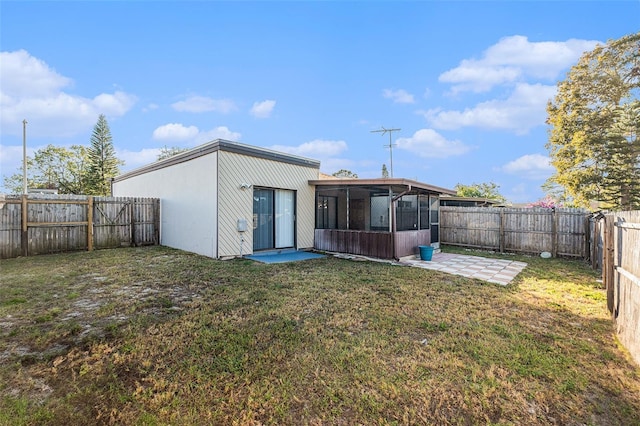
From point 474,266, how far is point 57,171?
3383cm

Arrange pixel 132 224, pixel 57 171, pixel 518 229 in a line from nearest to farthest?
pixel 518 229 → pixel 132 224 → pixel 57 171

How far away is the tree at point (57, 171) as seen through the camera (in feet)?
81.9

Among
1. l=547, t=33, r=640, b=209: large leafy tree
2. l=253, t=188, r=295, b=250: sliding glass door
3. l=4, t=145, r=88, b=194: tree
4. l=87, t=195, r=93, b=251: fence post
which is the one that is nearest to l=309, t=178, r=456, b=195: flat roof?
l=253, t=188, r=295, b=250: sliding glass door

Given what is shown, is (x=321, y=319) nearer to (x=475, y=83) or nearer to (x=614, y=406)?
(x=614, y=406)

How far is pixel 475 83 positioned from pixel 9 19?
58.9 ft

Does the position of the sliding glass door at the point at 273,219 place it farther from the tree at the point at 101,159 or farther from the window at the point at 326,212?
the tree at the point at 101,159

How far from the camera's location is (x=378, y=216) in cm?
1000

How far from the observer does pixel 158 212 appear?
36.6 feet

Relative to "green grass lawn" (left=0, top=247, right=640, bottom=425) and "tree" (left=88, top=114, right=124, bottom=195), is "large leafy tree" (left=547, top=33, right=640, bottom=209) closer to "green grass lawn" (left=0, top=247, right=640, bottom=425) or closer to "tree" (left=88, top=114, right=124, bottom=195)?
"green grass lawn" (left=0, top=247, right=640, bottom=425)

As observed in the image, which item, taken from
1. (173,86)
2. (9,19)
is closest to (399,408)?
(9,19)

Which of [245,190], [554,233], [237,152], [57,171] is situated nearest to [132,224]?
[245,190]

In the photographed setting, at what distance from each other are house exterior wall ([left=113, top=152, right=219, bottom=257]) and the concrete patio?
578 centimetres

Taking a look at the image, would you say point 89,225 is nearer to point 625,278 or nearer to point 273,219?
point 273,219

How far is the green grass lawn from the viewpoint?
201cm
